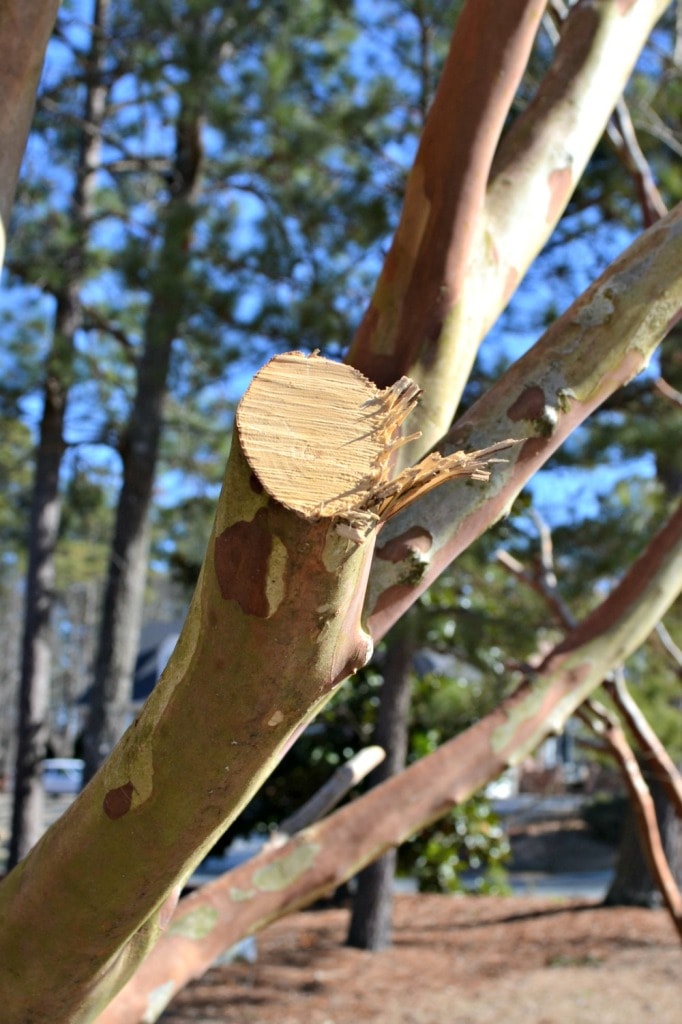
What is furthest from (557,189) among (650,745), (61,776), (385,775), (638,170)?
(61,776)

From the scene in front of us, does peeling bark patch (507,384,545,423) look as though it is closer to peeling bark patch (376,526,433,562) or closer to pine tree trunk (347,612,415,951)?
peeling bark patch (376,526,433,562)

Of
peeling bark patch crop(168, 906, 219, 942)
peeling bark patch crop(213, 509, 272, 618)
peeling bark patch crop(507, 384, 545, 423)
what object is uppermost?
peeling bark patch crop(507, 384, 545, 423)

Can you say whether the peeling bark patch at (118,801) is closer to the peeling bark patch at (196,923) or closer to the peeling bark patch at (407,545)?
the peeling bark patch at (407,545)

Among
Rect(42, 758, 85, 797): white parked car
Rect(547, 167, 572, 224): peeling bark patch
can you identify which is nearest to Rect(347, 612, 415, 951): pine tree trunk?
Rect(547, 167, 572, 224): peeling bark patch

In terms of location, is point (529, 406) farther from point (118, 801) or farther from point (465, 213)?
point (118, 801)

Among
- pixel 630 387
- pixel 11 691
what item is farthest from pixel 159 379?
pixel 11 691

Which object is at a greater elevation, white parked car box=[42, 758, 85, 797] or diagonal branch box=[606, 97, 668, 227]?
diagonal branch box=[606, 97, 668, 227]

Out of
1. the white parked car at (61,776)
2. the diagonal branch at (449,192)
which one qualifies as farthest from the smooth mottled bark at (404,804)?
the white parked car at (61,776)

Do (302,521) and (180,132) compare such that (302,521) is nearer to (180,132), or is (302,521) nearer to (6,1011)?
(6,1011)
